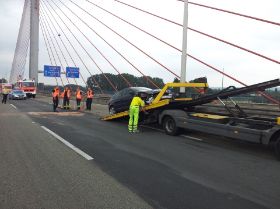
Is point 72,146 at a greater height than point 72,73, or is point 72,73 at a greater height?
point 72,73

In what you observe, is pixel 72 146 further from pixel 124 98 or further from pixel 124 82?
pixel 124 82

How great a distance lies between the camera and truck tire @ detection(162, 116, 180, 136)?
13.2m

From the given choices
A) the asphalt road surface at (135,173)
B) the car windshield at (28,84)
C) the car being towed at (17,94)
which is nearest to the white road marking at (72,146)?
the asphalt road surface at (135,173)

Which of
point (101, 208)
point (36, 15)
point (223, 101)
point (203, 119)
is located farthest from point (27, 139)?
point (36, 15)

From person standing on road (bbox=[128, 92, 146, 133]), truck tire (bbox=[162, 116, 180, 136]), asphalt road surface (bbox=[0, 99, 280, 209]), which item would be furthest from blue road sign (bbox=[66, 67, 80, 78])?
asphalt road surface (bbox=[0, 99, 280, 209])

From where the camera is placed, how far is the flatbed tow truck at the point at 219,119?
31.5 feet

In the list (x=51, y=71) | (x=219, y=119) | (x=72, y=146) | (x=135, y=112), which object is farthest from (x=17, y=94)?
(x=219, y=119)

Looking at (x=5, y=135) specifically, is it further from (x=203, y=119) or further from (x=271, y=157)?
(x=271, y=157)

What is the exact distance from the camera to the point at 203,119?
11.8m

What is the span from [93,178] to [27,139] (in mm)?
5111

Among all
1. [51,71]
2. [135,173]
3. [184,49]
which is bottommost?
[135,173]

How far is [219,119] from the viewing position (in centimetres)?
1121

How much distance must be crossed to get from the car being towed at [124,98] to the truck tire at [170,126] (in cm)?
263

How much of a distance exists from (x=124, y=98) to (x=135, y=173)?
10.5 metres
